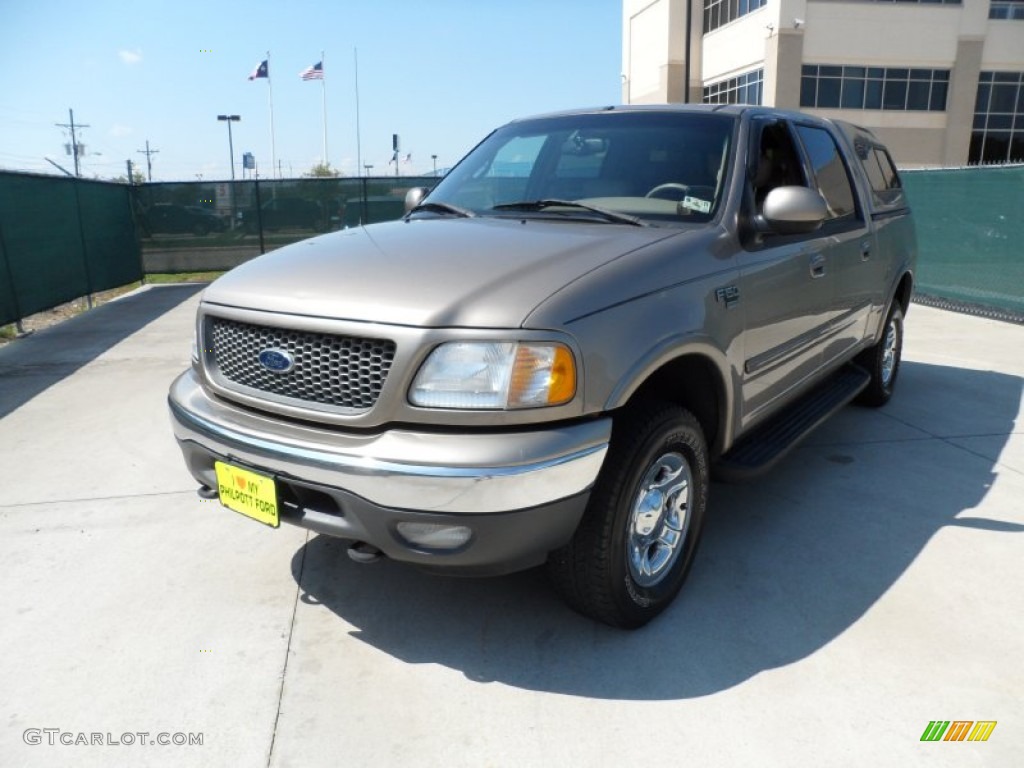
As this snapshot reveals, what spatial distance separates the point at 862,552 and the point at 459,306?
7.42 ft

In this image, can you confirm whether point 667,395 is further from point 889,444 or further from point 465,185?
point 889,444

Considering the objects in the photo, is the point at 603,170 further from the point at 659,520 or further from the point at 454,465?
the point at 454,465

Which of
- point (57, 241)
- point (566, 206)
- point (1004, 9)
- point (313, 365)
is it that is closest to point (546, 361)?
point (313, 365)

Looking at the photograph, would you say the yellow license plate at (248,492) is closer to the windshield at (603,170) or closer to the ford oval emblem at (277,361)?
the ford oval emblem at (277,361)

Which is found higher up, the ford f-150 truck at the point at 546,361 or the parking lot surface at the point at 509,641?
the ford f-150 truck at the point at 546,361

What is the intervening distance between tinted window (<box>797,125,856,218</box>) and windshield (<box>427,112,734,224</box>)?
32.2 inches

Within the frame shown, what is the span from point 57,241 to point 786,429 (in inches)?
400

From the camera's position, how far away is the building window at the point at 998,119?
35.5m

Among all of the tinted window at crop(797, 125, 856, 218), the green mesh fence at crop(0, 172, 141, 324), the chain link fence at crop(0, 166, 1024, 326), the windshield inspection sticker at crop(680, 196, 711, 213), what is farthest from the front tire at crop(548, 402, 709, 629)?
the green mesh fence at crop(0, 172, 141, 324)

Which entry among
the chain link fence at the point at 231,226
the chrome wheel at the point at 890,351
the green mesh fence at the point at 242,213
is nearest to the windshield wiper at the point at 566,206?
the chrome wheel at the point at 890,351

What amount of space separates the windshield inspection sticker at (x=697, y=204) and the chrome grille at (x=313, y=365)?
1.54 meters

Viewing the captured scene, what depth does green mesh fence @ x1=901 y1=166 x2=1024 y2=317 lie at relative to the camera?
9562mm

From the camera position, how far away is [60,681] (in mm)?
2711

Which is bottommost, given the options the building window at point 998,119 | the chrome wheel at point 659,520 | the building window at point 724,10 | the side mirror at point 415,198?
the chrome wheel at point 659,520
